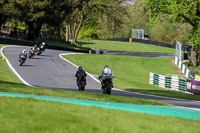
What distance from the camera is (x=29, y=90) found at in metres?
18.4

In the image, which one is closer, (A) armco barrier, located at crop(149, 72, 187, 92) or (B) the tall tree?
(A) armco barrier, located at crop(149, 72, 187, 92)

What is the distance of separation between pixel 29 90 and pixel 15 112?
914 cm

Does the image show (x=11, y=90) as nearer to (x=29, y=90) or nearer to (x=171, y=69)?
(x=29, y=90)

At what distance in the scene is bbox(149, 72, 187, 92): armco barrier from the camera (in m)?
30.7

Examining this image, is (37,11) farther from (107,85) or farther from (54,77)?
(107,85)

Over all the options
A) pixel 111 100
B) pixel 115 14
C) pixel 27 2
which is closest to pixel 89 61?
pixel 27 2

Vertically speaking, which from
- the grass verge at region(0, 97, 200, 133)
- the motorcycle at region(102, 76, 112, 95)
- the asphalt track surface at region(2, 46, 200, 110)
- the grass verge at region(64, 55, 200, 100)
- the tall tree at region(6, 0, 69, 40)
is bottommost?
the grass verge at region(64, 55, 200, 100)

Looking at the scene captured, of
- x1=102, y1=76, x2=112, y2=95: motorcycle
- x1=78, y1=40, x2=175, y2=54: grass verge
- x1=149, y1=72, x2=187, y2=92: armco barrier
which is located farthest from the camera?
x1=78, y1=40, x2=175, y2=54: grass verge

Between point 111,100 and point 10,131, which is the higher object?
point 10,131

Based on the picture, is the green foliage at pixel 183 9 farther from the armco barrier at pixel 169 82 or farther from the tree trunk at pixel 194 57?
the armco barrier at pixel 169 82

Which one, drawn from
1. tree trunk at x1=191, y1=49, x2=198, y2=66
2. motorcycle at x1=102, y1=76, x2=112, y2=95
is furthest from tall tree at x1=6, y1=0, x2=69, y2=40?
motorcycle at x1=102, y1=76, x2=112, y2=95

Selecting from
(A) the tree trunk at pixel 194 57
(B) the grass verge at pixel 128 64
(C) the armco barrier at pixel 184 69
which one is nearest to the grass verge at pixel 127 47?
(A) the tree trunk at pixel 194 57

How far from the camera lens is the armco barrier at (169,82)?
30.7 m

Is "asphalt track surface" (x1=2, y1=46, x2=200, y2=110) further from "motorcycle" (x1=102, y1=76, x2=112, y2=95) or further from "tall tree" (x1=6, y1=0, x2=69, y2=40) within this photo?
"tall tree" (x1=6, y1=0, x2=69, y2=40)
